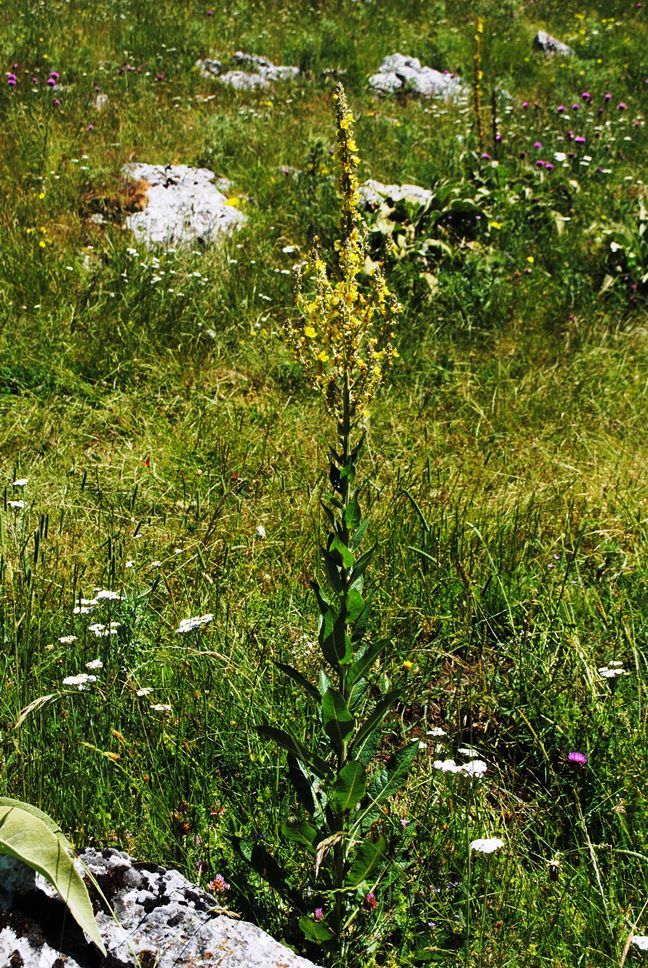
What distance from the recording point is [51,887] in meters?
1.43

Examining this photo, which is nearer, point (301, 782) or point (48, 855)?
point (48, 855)

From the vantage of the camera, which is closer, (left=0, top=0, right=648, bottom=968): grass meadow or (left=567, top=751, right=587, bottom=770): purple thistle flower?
(left=0, top=0, right=648, bottom=968): grass meadow

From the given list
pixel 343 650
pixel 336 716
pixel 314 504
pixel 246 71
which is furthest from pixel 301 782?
pixel 246 71

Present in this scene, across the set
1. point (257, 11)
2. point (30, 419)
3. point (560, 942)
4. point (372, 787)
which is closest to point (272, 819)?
point (372, 787)

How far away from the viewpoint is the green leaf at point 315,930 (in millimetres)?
1679

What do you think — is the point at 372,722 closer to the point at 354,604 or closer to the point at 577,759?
the point at 354,604

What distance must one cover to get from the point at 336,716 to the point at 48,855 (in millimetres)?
585

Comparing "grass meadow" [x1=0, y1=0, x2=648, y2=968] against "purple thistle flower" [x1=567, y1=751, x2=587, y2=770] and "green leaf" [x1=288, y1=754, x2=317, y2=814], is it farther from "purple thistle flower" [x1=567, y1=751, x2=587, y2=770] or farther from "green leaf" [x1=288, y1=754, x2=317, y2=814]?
"green leaf" [x1=288, y1=754, x2=317, y2=814]

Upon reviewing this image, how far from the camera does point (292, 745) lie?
66.1 inches

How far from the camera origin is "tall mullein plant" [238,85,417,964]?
1.61 metres

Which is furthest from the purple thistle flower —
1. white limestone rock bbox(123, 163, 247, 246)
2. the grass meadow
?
white limestone rock bbox(123, 163, 247, 246)

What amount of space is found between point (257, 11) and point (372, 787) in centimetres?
1299

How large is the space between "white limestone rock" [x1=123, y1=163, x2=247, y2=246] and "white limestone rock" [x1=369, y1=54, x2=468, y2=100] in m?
4.16

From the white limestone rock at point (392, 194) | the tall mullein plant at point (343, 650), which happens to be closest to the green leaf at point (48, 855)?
the tall mullein plant at point (343, 650)
